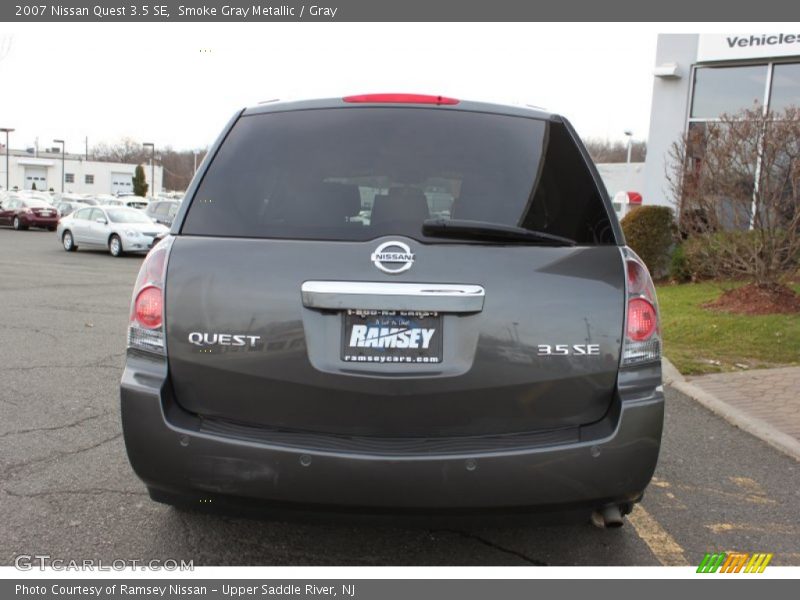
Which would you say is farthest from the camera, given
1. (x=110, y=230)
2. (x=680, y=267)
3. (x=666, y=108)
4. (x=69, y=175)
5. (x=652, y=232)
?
(x=69, y=175)

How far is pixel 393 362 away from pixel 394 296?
0.23 m

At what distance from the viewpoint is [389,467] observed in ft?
8.15

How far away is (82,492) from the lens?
3.72 m

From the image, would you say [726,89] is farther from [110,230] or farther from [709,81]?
[110,230]

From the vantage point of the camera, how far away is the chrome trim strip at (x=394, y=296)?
251 centimetres

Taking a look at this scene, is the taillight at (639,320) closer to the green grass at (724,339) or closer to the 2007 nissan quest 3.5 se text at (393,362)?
the 2007 nissan quest 3.5 se text at (393,362)

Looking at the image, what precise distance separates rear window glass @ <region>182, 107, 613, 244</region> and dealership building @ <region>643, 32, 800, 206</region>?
13.2m

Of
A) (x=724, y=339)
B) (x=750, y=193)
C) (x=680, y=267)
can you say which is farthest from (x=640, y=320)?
(x=680, y=267)

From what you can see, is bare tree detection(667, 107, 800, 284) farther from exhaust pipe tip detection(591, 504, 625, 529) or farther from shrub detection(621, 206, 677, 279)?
exhaust pipe tip detection(591, 504, 625, 529)

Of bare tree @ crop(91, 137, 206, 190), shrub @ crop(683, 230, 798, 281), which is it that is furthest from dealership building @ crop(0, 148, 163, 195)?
shrub @ crop(683, 230, 798, 281)

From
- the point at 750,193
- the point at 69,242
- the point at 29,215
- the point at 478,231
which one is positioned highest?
the point at 750,193

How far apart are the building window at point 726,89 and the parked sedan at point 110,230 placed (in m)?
14.0

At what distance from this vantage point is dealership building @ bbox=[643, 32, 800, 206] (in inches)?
607

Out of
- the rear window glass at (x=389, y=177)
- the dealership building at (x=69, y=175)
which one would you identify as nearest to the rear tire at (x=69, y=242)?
the rear window glass at (x=389, y=177)
